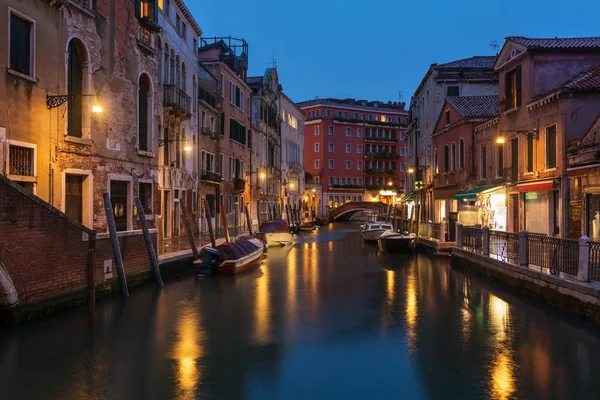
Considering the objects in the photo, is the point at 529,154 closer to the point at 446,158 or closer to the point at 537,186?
the point at 537,186

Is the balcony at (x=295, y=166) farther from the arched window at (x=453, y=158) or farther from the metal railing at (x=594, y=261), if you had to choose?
the metal railing at (x=594, y=261)

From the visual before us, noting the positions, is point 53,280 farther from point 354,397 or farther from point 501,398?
point 501,398

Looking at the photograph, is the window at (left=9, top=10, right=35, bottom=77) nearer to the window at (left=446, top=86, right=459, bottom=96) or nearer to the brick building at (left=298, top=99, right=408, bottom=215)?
the window at (left=446, top=86, right=459, bottom=96)

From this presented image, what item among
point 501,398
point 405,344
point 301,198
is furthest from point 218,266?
point 301,198

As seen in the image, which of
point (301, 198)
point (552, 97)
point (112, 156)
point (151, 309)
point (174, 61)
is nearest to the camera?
point (151, 309)

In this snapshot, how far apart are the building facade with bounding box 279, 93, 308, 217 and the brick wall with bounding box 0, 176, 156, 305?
134 feet

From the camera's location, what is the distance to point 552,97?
1792 centimetres

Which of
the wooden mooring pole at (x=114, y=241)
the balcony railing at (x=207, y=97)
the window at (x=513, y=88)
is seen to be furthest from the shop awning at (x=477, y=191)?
the wooden mooring pole at (x=114, y=241)

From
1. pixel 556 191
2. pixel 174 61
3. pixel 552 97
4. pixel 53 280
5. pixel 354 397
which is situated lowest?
pixel 354 397

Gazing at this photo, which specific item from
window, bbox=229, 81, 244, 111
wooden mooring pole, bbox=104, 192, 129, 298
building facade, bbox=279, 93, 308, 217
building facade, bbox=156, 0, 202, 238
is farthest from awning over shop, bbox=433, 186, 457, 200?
building facade, bbox=279, 93, 308, 217

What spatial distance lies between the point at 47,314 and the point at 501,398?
796 centimetres

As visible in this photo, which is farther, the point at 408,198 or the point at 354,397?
the point at 408,198

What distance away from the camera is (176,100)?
2294cm

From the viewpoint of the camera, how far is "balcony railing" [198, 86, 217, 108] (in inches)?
1129
